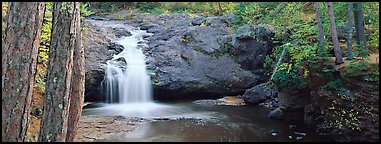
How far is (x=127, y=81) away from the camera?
47.7 feet

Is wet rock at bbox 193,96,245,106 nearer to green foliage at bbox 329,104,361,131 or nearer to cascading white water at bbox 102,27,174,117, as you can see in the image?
cascading white water at bbox 102,27,174,117

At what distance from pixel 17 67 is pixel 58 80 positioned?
1.79ft

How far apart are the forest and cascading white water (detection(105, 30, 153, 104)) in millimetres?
43

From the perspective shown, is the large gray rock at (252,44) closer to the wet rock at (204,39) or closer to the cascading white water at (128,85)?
the wet rock at (204,39)

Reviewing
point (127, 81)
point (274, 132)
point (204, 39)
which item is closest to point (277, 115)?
point (274, 132)

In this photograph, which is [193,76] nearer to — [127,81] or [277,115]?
[127,81]

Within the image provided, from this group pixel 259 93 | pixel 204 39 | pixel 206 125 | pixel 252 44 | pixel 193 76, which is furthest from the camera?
pixel 204 39

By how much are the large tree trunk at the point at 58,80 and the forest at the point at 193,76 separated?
0.01 m

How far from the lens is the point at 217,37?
16328 mm

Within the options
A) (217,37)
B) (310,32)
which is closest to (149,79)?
(217,37)

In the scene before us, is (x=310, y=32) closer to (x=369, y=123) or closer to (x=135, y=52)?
(x=369, y=123)

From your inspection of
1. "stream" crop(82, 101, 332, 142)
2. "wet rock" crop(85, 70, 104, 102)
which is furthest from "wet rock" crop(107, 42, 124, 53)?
"stream" crop(82, 101, 332, 142)

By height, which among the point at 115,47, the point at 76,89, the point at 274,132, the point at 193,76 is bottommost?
the point at 274,132

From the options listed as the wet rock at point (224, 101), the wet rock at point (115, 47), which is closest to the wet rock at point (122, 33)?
the wet rock at point (115, 47)
